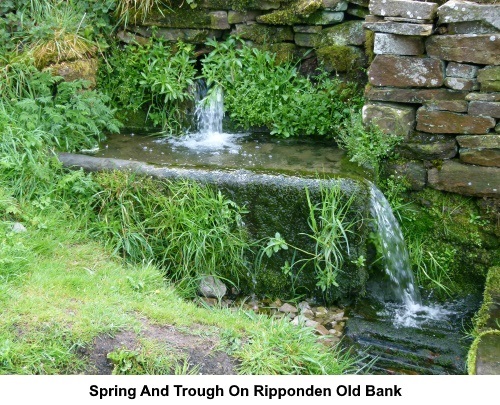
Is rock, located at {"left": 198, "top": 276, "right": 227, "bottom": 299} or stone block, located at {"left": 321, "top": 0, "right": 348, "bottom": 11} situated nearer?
rock, located at {"left": 198, "top": 276, "right": 227, "bottom": 299}

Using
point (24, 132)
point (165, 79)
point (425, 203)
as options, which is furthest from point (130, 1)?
point (425, 203)

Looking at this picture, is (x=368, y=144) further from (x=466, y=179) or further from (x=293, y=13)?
(x=293, y=13)

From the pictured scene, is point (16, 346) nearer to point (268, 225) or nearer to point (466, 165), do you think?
point (268, 225)

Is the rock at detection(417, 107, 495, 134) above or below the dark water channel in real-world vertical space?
above

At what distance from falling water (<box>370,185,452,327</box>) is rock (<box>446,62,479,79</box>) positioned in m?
→ 1.02

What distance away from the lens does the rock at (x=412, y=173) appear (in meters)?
5.80

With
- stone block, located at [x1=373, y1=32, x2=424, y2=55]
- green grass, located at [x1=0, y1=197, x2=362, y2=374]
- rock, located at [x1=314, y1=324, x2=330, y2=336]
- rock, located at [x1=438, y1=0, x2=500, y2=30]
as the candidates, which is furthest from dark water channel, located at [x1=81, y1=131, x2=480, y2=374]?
rock, located at [x1=438, y1=0, x2=500, y2=30]

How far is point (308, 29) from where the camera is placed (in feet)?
21.1

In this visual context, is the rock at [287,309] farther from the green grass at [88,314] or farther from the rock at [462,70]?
the rock at [462,70]

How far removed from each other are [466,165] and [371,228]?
0.94 m

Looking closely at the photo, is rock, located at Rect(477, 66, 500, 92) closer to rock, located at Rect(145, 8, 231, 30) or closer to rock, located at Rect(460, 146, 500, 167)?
rock, located at Rect(460, 146, 500, 167)

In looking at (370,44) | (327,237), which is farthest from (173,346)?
(370,44)

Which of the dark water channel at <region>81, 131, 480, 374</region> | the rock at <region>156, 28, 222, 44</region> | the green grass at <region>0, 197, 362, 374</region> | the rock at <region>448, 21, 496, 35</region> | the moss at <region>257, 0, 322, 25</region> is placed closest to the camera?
the green grass at <region>0, 197, 362, 374</region>

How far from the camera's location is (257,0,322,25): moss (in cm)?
624
